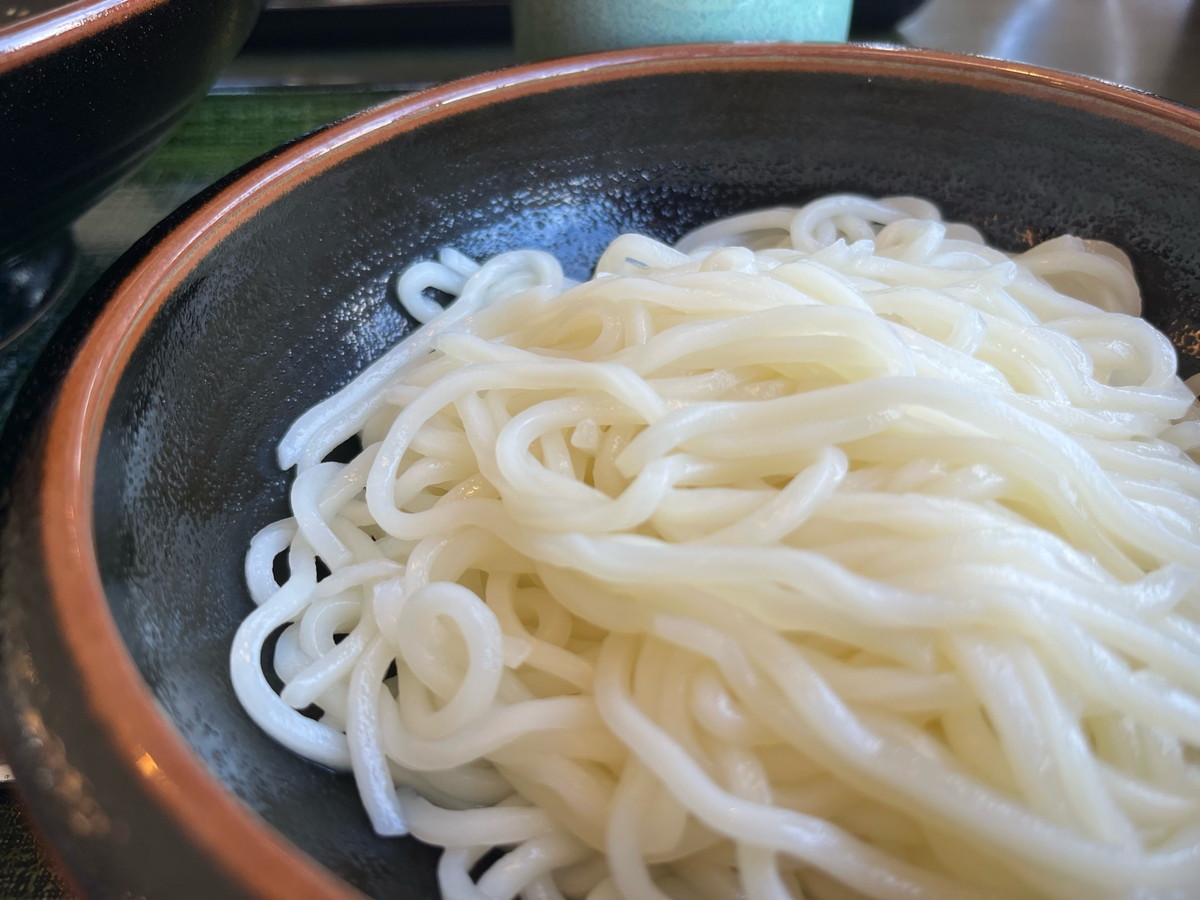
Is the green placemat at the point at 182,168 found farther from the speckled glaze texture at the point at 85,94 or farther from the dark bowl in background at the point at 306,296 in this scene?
the dark bowl in background at the point at 306,296

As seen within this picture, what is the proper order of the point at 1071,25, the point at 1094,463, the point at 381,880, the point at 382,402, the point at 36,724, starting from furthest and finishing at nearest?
1. the point at 1071,25
2. the point at 382,402
3. the point at 1094,463
4. the point at 381,880
5. the point at 36,724

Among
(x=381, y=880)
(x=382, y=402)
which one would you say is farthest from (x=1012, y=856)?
(x=382, y=402)

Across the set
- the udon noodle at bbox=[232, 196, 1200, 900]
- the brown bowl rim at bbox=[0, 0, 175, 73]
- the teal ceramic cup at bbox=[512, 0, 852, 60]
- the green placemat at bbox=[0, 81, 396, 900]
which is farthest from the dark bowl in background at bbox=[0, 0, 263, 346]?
the teal ceramic cup at bbox=[512, 0, 852, 60]

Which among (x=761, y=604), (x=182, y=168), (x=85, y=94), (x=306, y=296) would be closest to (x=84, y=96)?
(x=85, y=94)

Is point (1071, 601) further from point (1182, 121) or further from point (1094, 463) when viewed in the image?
point (1182, 121)

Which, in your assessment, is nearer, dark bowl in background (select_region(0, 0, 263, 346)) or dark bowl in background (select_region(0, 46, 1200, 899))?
dark bowl in background (select_region(0, 46, 1200, 899))

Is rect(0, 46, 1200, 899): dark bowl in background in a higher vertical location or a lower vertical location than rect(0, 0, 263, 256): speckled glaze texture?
lower

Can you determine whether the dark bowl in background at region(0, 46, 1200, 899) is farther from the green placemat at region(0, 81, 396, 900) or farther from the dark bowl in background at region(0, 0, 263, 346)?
the green placemat at region(0, 81, 396, 900)
